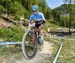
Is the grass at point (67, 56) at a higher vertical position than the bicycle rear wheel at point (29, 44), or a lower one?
lower

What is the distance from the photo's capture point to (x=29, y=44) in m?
8.59

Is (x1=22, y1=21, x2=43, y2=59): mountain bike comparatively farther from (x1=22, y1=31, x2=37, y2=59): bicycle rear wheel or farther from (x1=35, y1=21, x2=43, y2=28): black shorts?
(x1=35, y1=21, x2=43, y2=28): black shorts

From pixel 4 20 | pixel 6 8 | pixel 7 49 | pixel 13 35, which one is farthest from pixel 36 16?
pixel 6 8

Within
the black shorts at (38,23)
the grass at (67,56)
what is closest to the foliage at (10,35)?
the grass at (67,56)

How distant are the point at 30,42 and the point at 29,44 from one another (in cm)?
9

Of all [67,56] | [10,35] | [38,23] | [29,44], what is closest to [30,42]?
[29,44]

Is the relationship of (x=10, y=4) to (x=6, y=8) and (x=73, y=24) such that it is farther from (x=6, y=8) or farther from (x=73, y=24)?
(x=73, y=24)

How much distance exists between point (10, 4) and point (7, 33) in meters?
8.42

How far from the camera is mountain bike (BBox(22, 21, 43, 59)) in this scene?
27.7 feet

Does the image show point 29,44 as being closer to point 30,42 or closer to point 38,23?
point 30,42

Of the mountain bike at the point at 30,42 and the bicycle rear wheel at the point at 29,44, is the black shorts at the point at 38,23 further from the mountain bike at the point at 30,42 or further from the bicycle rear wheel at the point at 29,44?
the bicycle rear wheel at the point at 29,44

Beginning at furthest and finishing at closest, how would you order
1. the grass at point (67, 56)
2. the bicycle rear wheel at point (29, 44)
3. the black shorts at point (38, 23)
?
the grass at point (67, 56) < the black shorts at point (38, 23) < the bicycle rear wheel at point (29, 44)

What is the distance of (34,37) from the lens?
877 centimetres

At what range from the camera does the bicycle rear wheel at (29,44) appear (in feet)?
27.6
